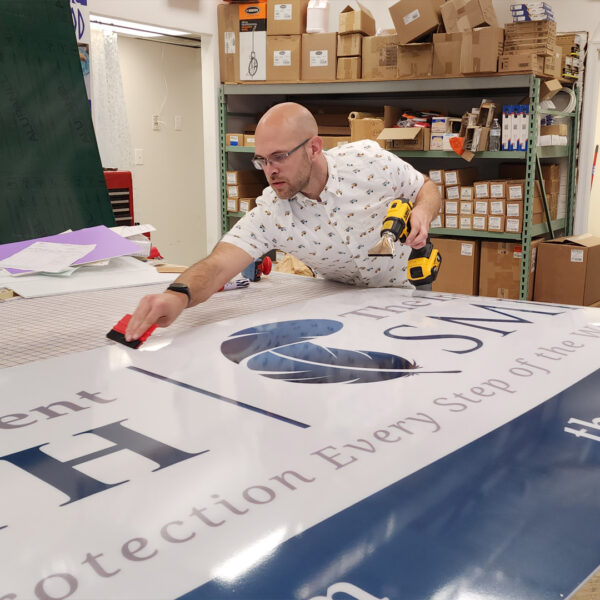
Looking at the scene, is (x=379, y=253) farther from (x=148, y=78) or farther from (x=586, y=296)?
(x=148, y=78)

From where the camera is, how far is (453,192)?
3.90 metres

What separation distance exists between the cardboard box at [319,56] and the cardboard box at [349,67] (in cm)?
5

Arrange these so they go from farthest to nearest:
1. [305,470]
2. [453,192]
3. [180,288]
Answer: [453,192]
[180,288]
[305,470]

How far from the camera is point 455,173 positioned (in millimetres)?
3857

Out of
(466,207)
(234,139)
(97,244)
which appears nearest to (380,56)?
(466,207)

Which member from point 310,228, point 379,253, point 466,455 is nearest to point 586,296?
point 310,228

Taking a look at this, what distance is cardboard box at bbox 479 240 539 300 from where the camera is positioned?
12.5ft

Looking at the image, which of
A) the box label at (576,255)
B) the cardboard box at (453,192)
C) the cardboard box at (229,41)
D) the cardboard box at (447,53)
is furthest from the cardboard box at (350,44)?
the box label at (576,255)

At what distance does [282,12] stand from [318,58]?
1.21ft

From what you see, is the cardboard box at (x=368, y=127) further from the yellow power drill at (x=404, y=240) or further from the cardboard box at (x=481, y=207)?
the yellow power drill at (x=404, y=240)

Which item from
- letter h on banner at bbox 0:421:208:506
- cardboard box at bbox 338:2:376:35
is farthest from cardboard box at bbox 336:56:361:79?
letter h on banner at bbox 0:421:208:506

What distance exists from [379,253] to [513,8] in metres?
2.74

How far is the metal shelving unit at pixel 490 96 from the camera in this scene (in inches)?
143

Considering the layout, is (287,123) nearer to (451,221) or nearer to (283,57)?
(451,221)
